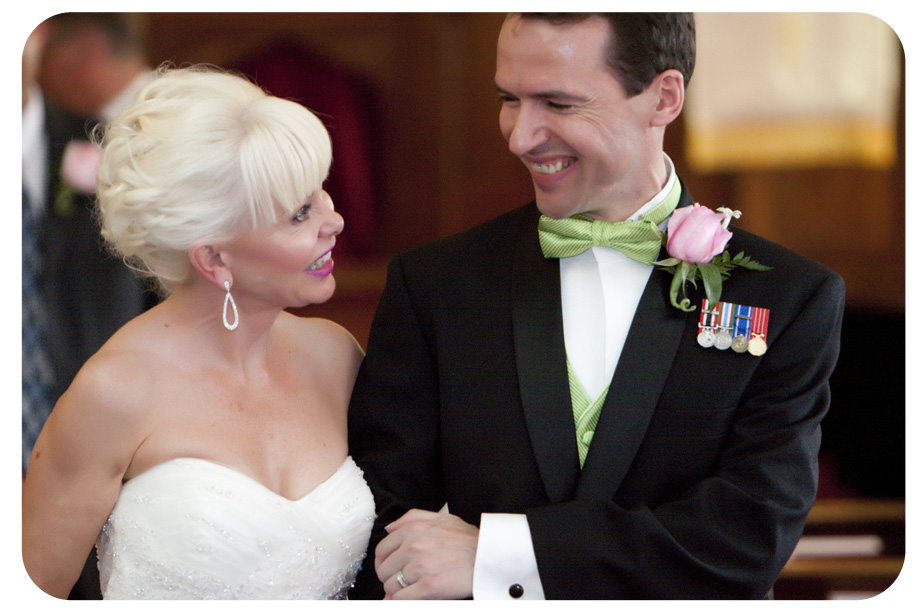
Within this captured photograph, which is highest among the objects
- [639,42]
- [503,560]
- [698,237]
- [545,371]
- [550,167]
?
[639,42]

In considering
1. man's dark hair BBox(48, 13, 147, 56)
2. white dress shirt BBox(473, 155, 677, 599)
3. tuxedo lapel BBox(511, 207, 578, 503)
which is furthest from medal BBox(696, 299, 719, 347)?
man's dark hair BBox(48, 13, 147, 56)

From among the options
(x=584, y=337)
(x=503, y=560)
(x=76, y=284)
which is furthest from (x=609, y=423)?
Result: (x=76, y=284)

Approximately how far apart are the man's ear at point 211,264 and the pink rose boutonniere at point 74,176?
1.33m

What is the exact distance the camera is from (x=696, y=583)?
4.92ft

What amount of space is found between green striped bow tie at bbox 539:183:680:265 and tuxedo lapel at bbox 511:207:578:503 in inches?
1.6

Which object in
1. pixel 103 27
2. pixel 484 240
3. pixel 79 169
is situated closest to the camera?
pixel 484 240

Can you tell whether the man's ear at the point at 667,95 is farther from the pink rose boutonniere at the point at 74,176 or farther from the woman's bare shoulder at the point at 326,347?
the pink rose boutonniere at the point at 74,176

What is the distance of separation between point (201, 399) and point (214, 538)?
0.81 feet

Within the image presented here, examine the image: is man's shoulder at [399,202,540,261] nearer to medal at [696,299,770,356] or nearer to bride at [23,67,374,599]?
bride at [23,67,374,599]

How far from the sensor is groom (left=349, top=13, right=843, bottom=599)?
1495 millimetres

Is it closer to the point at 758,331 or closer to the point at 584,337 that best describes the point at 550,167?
the point at 584,337

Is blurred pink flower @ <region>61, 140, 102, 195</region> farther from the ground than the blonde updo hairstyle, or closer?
closer

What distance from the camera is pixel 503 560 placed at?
1.50m

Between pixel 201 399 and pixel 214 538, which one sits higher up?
pixel 201 399
